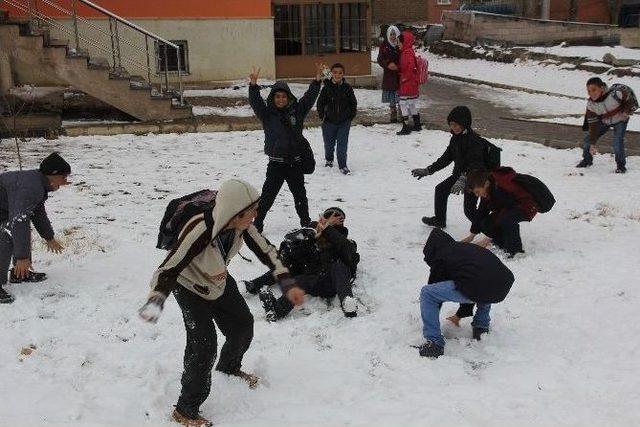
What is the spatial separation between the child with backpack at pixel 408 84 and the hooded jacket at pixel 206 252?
8903mm

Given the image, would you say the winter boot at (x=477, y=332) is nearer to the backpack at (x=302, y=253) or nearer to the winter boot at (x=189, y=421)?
the backpack at (x=302, y=253)

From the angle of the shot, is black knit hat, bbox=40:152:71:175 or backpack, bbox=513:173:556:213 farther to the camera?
backpack, bbox=513:173:556:213

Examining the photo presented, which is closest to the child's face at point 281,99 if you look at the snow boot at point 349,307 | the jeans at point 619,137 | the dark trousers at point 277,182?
the dark trousers at point 277,182

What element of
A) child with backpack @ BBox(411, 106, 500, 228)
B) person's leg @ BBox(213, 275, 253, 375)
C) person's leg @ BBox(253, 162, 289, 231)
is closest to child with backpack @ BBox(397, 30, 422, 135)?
child with backpack @ BBox(411, 106, 500, 228)

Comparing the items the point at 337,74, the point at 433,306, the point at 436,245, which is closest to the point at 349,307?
the point at 433,306

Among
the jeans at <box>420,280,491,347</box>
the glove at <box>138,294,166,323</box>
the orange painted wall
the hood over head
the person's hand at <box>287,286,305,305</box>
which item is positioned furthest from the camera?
the orange painted wall

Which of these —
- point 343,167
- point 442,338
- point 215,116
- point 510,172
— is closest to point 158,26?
point 215,116

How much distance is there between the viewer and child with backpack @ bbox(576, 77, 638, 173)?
8836 mm

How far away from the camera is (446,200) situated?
23.5 feet

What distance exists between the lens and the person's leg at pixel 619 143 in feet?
29.4

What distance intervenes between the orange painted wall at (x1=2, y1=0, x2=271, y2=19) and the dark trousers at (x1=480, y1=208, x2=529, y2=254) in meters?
13.3

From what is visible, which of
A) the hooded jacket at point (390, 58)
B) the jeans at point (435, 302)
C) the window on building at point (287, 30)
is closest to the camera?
the jeans at point (435, 302)

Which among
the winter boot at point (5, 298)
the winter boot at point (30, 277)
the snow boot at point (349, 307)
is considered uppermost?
the winter boot at point (30, 277)

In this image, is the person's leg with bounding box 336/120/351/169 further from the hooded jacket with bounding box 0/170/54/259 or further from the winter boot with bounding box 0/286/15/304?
the winter boot with bounding box 0/286/15/304
